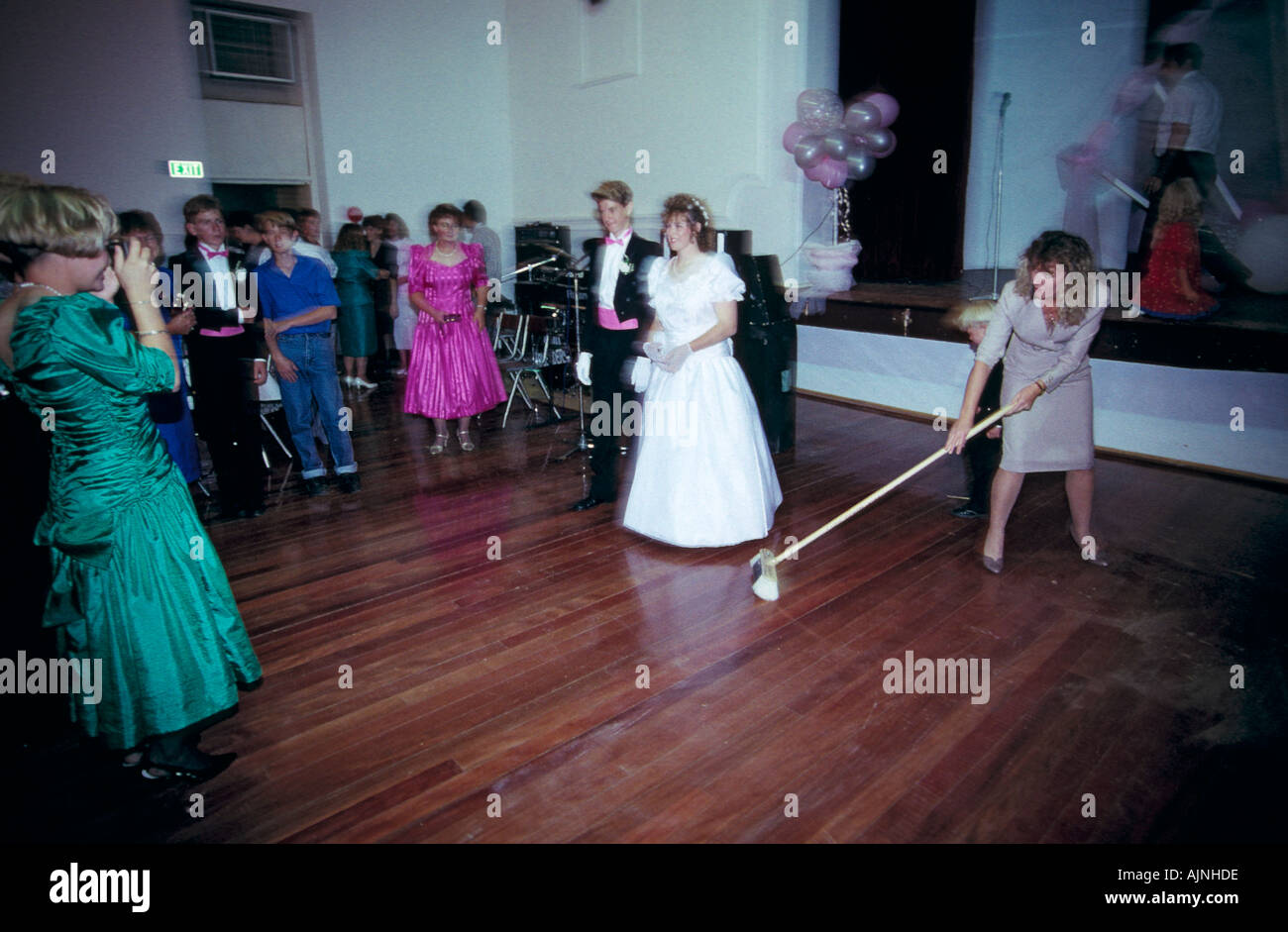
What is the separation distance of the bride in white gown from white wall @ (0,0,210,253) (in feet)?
21.6

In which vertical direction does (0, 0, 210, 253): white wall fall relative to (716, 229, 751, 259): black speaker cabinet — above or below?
above

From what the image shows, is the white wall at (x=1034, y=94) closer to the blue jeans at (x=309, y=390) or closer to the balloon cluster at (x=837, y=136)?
the balloon cluster at (x=837, y=136)

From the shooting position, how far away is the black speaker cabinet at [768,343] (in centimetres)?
525

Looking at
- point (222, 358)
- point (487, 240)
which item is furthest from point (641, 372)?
point (487, 240)

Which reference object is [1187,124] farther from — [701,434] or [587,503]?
[587,503]

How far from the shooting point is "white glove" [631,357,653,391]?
4.25 m

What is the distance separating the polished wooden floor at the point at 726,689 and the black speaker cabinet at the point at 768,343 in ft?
3.74

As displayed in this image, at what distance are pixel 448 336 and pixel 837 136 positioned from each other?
11.2 ft

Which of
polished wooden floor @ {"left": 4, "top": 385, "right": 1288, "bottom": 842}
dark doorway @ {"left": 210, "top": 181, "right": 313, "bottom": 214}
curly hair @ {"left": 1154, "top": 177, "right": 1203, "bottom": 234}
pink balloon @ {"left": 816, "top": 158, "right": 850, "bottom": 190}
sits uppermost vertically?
dark doorway @ {"left": 210, "top": 181, "right": 313, "bottom": 214}

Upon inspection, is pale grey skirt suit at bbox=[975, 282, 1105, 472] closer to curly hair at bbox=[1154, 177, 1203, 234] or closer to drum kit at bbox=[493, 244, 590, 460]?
curly hair at bbox=[1154, 177, 1203, 234]

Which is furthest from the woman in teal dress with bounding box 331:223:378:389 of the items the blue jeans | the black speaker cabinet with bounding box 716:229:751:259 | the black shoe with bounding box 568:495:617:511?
the black shoe with bounding box 568:495:617:511
